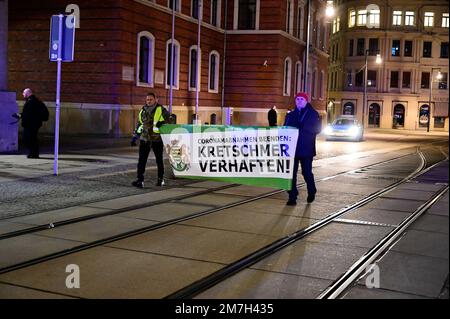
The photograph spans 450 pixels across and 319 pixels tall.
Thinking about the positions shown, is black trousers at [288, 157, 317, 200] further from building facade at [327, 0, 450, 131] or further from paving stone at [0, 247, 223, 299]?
building facade at [327, 0, 450, 131]

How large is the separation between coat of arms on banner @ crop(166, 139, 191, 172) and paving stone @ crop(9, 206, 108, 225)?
3.92 metres

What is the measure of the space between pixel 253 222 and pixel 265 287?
3405mm

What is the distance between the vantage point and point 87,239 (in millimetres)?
7852

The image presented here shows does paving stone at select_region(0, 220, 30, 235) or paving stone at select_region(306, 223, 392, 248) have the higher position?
paving stone at select_region(306, 223, 392, 248)

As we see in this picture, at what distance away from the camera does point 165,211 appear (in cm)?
1009

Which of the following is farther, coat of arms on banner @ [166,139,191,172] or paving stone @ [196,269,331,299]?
coat of arms on banner @ [166,139,191,172]

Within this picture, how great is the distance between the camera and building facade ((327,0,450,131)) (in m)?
78.6

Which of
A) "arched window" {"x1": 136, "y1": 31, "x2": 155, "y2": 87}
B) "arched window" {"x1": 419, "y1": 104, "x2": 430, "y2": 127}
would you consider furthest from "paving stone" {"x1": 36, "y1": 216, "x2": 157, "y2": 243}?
"arched window" {"x1": 419, "y1": 104, "x2": 430, "y2": 127}

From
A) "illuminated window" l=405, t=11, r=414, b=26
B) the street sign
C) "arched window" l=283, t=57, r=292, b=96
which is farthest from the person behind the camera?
"illuminated window" l=405, t=11, r=414, b=26

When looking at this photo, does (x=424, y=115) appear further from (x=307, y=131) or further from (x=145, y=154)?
(x=307, y=131)

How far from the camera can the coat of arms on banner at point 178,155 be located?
1378 cm

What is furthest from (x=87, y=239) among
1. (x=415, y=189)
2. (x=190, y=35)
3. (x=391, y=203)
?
(x=190, y=35)
